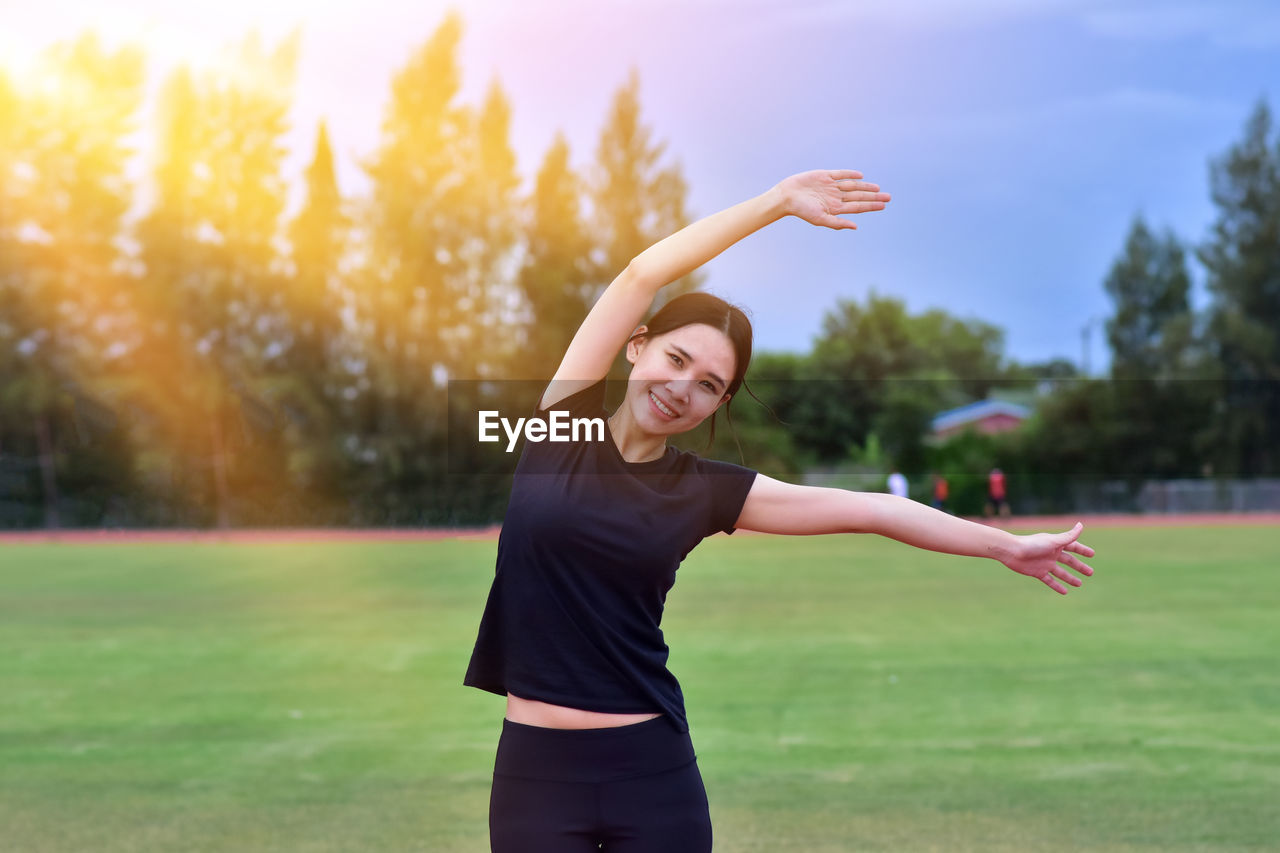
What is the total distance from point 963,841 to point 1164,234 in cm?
5603

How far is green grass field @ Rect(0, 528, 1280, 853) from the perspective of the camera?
22.2 feet

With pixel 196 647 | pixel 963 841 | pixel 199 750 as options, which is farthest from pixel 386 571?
pixel 963 841

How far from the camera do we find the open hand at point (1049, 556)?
294 centimetres

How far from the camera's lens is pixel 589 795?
2.67 m

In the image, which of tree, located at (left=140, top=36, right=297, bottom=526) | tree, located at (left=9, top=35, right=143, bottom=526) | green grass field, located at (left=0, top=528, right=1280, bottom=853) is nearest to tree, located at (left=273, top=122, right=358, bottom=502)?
tree, located at (left=140, top=36, right=297, bottom=526)

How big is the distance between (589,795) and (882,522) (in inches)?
34.2

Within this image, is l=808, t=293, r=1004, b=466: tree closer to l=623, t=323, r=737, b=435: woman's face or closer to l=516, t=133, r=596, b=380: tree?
l=516, t=133, r=596, b=380: tree

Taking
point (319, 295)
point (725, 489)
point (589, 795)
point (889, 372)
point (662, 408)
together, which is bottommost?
point (589, 795)

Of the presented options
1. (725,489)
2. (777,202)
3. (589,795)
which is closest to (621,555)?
(725,489)

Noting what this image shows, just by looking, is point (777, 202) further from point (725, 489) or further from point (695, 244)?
point (725, 489)

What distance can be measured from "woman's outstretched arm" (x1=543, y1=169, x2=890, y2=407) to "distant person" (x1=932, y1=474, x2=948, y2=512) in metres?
32.7

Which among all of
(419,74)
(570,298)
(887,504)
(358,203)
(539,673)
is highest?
(419,74)

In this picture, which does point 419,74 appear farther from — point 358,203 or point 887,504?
point 887,504

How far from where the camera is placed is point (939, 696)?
1011 cm
